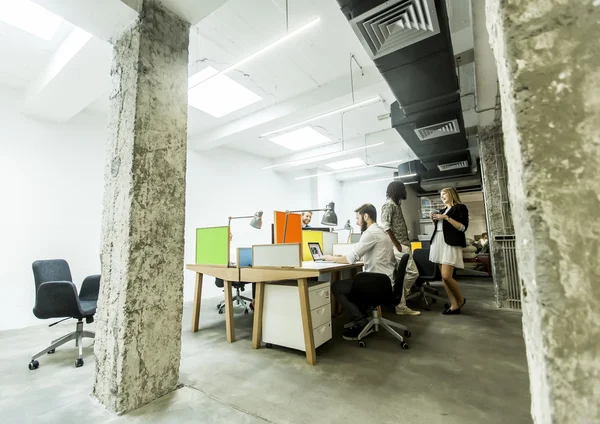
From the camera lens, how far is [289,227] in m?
3.28

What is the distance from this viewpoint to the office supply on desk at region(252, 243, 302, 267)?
7.78 ft

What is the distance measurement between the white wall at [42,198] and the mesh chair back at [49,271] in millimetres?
1091

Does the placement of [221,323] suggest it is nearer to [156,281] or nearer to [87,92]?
[156,281]

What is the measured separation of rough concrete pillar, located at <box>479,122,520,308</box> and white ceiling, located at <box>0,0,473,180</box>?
5.63ft

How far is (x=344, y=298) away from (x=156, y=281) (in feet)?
5.39

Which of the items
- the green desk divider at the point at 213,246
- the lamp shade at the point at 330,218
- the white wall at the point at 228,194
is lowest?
the green desk divider at the point at 213,246

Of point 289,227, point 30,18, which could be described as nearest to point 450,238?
point 289,227

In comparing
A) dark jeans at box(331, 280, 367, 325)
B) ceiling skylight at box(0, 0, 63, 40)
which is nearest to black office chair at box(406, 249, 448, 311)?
dark jeans at box(331, 280, 367, 325)

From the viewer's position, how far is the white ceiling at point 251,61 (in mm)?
2717

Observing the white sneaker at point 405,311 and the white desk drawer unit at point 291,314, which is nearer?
the white desk drawer unit at point 291,314

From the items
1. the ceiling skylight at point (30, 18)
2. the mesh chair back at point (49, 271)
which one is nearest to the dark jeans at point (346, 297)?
the mesh chair back at point (49, 271)

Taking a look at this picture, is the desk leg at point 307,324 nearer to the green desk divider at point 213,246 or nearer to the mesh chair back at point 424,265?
the green desk divider at point 213,246

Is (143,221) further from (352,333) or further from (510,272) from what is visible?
(510,272)

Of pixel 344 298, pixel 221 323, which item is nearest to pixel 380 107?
pixel 344 298
